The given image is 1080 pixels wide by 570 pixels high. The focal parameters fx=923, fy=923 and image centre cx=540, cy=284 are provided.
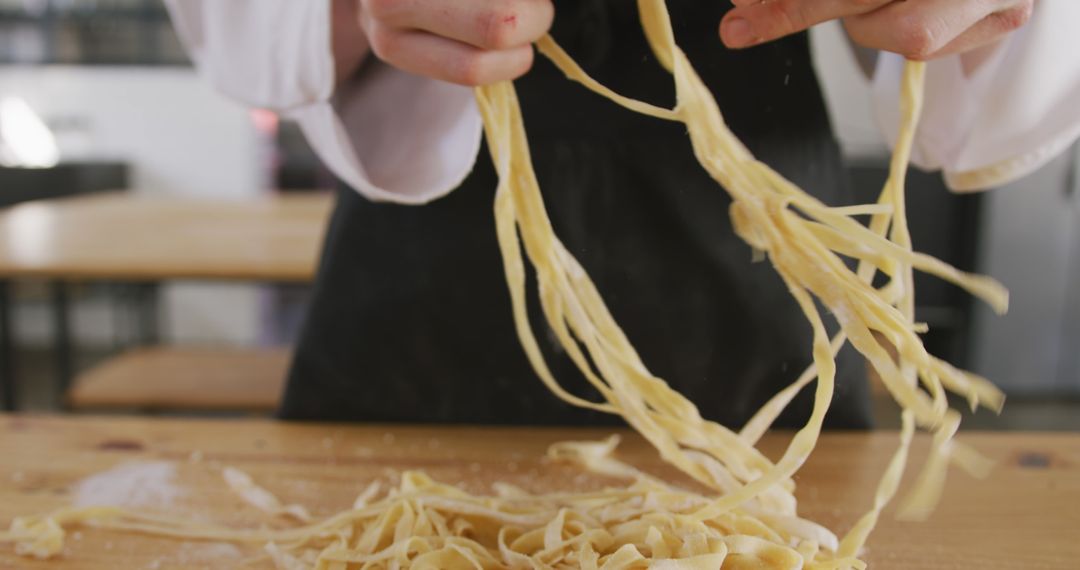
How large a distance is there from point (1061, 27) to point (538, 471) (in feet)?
1.59

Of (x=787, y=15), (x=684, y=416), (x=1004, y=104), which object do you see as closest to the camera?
(x=787, y=15)

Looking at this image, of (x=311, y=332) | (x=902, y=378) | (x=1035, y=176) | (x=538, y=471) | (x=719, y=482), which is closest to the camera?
(x=902, y=378)

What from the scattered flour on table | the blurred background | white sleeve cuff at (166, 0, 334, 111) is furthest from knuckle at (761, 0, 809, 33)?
the scattered flour on table

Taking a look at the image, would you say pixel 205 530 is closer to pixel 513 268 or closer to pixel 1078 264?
pixel 513 268

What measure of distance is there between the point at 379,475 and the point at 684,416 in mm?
251

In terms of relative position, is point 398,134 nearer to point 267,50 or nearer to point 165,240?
point 267,50

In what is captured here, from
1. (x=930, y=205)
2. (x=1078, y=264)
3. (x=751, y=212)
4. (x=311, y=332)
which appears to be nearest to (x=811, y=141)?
(x=751, y=212)

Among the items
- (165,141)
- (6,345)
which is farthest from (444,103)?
(165,141)

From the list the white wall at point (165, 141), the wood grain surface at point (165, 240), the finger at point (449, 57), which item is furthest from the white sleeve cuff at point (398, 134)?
the white wall at point (165, 141)

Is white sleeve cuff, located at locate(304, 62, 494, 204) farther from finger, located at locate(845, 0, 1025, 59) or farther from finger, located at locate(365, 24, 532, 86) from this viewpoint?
finger, located at locate(845, 0, 1025, 59)

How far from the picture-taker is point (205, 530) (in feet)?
1.93

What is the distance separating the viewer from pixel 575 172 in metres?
0.74

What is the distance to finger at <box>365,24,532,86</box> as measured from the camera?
1.60ft

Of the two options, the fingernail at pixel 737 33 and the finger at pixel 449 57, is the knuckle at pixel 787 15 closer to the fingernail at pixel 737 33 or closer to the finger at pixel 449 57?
the fingernail at pixel 737 33
